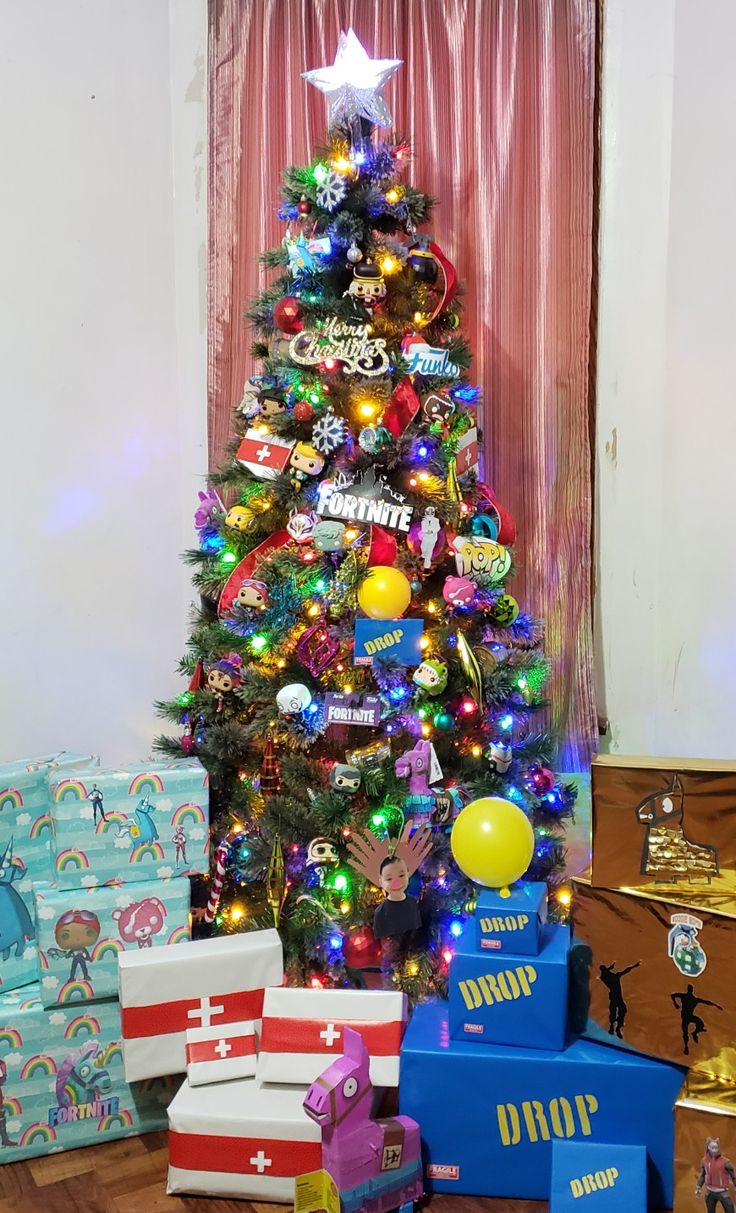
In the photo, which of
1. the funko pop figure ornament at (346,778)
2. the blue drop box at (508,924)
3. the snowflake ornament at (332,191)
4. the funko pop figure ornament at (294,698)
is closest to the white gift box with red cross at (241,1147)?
the blue drop box at (508,924)

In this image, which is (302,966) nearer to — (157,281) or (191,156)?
(157,281)

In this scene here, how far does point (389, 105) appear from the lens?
7.84 feet

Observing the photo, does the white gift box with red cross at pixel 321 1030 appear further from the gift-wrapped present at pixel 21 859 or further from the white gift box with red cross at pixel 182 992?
the gift-wrapped present at pixel 21 859

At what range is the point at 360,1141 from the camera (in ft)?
5.13

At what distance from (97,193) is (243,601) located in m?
1.06

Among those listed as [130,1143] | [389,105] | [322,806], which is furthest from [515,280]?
[130,1143]

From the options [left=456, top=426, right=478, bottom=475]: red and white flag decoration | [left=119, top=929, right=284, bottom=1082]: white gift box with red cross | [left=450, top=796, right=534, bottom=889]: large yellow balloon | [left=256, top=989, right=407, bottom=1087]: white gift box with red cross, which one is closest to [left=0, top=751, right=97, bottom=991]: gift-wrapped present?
[left=119, top=929, right=284, bottom=1082]: white gift box with red cross

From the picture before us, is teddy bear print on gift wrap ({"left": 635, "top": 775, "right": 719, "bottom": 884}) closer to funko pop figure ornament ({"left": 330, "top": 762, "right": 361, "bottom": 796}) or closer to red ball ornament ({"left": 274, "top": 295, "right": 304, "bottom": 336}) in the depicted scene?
funko pop figure ornament ({"left": 330, "top": 762, "right": 361, "bottom": 796})

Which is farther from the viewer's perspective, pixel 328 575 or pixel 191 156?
pixel 191 156

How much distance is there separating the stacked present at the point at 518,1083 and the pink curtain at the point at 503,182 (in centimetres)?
82

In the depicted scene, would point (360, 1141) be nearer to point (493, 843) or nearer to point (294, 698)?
point (493, 843)

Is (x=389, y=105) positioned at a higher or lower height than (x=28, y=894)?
higher

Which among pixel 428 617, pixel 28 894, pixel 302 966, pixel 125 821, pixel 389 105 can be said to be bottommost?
pixel 302 966

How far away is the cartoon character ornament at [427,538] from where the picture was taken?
6.51ft
